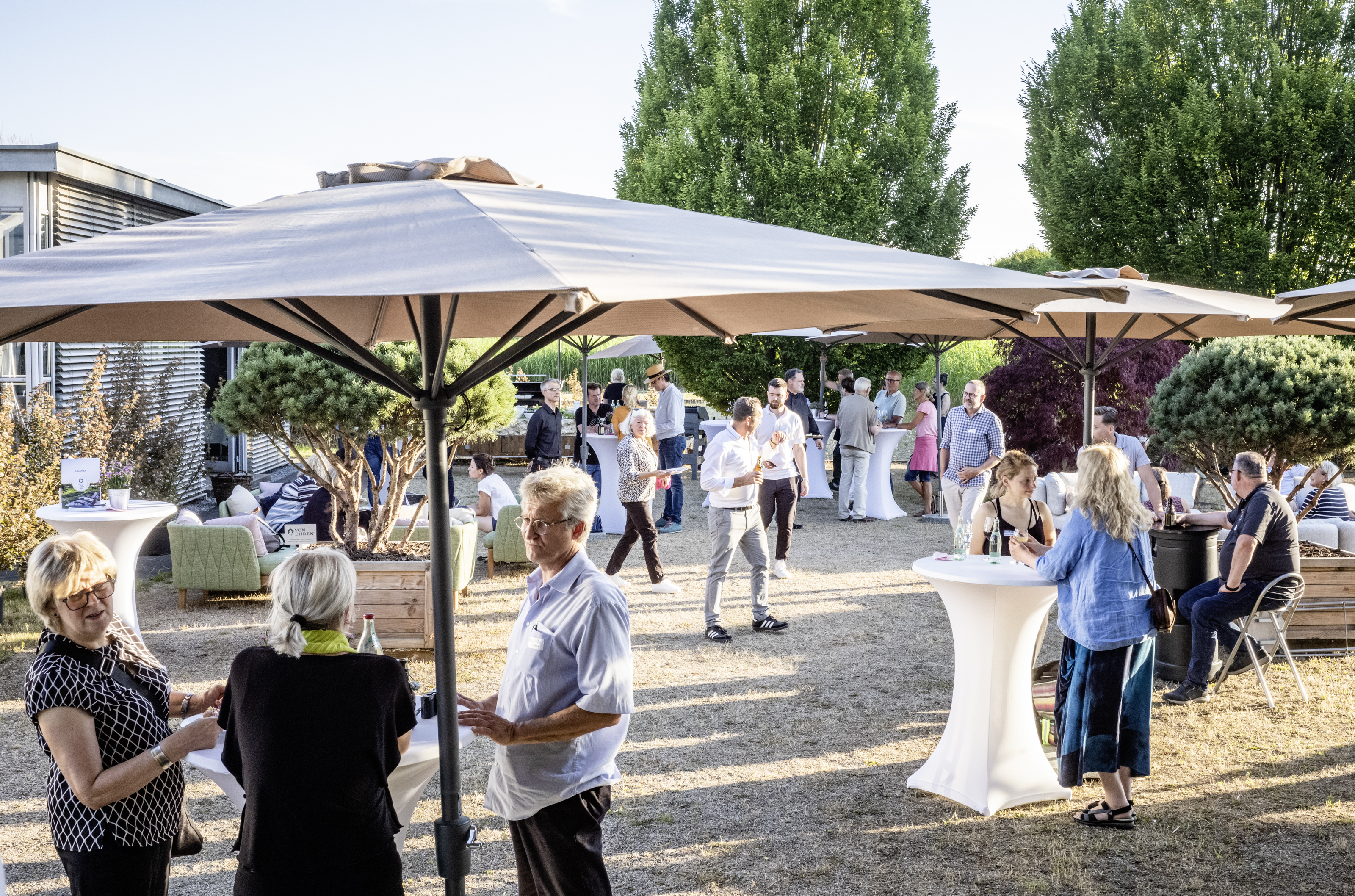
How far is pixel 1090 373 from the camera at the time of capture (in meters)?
7.00

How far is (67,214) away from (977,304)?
10.9m

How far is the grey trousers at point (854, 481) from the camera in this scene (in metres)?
13.7

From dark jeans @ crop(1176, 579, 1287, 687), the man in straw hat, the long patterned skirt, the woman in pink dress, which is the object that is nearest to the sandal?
the long patterned skirt

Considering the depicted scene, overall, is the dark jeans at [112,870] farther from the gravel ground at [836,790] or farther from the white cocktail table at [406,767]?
the gravel ground at [836,790]

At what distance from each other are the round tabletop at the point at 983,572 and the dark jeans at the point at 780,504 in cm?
414

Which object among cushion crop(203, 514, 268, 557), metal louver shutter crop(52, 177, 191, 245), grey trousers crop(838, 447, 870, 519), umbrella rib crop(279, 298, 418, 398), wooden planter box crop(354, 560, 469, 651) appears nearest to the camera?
umbrella rib crop(279, 298, 418, 398)

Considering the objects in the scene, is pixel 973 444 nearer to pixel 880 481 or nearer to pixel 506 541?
pixel 880 481

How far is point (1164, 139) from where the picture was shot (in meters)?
19.0

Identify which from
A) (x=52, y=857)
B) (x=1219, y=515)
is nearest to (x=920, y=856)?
(x=52, y=857)

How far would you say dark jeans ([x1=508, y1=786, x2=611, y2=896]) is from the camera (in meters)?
2.78

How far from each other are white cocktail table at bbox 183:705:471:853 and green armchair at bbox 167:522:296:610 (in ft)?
18.9

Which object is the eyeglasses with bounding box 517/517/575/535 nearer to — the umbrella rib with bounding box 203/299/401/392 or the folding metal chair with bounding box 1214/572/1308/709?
the umbrella rib with bounding box 203/299/401/392

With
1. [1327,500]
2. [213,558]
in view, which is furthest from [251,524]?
[1327,500]

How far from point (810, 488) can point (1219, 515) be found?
8.06 metres
